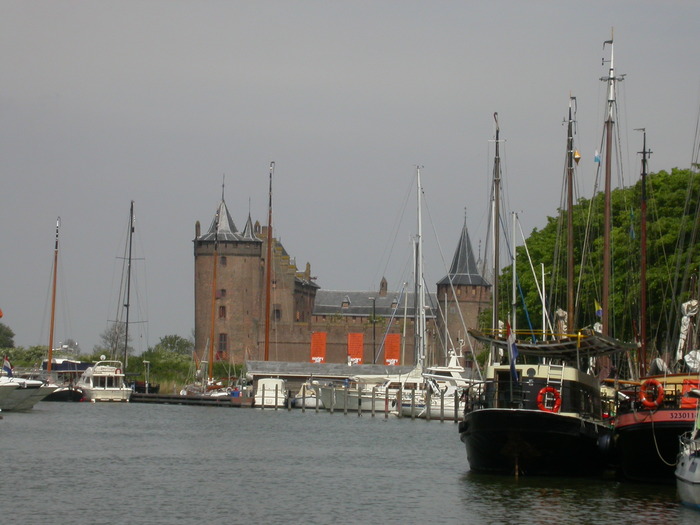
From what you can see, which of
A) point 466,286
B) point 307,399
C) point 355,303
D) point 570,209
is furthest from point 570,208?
point 355,303

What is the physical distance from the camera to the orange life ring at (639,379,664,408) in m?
31.7

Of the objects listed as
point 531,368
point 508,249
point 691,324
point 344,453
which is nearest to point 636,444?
point 531,368

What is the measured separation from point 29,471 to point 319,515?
11.9m

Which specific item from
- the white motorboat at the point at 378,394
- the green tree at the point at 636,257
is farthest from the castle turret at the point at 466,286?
the green tree at the point at 636,257

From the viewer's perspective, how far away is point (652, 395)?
32.2 m

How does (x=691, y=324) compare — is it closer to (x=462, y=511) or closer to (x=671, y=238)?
(x=462, y=511)

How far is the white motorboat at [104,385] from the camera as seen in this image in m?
89.6

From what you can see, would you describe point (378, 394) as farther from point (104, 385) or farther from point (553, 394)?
A: point (553, 394)

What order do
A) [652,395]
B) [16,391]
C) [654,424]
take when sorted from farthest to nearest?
[16,391]
[652,395]
[654,424]

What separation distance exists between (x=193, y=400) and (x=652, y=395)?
6031 centimetres

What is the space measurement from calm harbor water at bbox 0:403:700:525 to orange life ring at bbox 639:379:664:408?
2.22 m

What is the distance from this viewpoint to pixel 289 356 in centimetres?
14175

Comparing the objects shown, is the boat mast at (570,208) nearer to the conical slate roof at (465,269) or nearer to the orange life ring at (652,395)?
the orange life ring at (652,395)

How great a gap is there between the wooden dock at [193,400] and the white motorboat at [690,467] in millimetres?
58472
